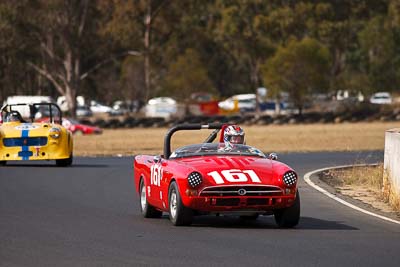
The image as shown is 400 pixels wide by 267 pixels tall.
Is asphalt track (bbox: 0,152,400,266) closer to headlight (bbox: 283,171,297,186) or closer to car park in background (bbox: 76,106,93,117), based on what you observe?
headlight (bbox: 283,171,297,186)

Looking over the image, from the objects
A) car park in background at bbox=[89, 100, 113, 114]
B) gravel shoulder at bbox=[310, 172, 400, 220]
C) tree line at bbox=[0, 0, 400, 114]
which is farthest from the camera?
car park in background at bbox=[89, 100, 113, 114]

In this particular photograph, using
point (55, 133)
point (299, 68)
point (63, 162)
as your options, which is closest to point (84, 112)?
point (299, 68)

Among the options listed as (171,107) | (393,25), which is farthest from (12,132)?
(393,25)

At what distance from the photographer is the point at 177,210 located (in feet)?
44.8

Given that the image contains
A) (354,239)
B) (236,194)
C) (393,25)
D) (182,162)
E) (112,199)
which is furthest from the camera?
(393,25)

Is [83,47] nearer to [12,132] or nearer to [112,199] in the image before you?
[12,132]

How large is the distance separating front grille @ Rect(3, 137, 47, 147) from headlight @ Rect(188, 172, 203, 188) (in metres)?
14.8

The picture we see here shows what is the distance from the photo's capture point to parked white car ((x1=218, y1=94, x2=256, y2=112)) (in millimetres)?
90394

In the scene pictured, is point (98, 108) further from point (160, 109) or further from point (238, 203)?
point (238, 203)

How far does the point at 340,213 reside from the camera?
1606cm

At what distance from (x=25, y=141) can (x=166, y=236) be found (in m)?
15.4

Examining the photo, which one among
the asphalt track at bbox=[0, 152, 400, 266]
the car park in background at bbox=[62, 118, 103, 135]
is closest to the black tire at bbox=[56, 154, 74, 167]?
the asphalt track at bbox=[0, 152, 400, 266]

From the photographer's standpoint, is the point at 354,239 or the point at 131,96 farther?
the point at 131,96

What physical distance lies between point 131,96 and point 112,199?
66.7 m
